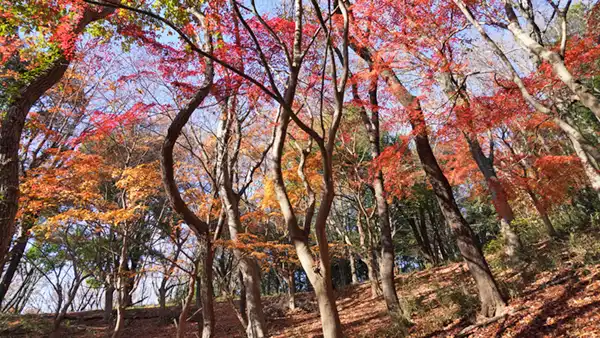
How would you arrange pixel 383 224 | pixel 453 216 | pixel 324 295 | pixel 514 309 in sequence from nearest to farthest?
pixel 324 295, pixel 514 309, pixel 453 216, pixel 383 224

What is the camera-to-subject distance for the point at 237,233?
6762 millimetres

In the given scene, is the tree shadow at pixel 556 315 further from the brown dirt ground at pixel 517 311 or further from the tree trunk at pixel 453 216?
the tree trunk at pixel 453 216

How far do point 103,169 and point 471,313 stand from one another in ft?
30.7

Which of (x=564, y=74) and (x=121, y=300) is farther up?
(x=564, y=74)

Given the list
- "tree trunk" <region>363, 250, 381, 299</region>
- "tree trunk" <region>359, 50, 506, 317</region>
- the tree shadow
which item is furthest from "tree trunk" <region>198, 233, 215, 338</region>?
"tree trunk" <region>363, 250, 381, 299</region>

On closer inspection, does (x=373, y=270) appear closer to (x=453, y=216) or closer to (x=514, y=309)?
(x=453, y=216)

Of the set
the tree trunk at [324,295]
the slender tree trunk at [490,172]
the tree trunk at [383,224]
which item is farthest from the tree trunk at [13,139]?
the slender tree trunk at [490,172]

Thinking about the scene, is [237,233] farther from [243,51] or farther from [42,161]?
[42,161]

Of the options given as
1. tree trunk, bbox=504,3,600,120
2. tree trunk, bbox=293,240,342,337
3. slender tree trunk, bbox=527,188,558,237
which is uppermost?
tree trunk, bbox=504,3,600,120

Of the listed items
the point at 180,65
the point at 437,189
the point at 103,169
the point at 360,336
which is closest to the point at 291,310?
the point at 360,336

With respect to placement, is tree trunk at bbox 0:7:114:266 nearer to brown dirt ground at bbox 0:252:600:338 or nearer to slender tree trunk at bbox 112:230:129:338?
slender tree trunk at bbox 112:230:129:338

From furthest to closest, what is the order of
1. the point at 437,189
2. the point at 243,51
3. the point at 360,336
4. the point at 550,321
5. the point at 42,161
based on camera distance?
the point at 42,161 < the point at 360,336 < the point at 243,51 < the point at 437,189 < the point at 550,321

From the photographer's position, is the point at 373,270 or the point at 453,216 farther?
the point at 373,270

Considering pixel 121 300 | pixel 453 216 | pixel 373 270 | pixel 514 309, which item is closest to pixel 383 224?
pixel 453 216
